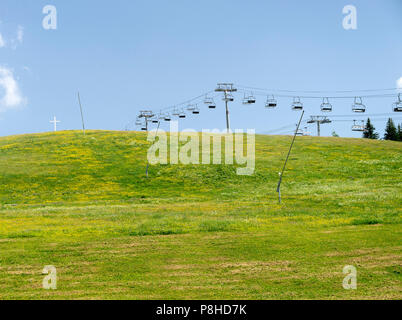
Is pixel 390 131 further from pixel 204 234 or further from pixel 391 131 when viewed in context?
pixel 204 234

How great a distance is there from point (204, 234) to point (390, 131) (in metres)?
141

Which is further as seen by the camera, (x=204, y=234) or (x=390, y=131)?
(x=390, y=131)

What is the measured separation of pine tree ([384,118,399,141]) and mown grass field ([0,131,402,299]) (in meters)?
87.4

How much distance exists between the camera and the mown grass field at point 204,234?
49.2 ft

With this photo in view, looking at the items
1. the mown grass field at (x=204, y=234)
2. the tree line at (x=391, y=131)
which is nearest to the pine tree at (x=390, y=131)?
the tree line at (x=391, y=131)

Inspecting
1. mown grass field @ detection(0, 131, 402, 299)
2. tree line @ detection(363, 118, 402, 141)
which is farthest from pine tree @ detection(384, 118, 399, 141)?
mown grass field @ detection(0, 131, 402, 299)

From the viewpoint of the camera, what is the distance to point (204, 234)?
24547mm

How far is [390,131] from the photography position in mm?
145375

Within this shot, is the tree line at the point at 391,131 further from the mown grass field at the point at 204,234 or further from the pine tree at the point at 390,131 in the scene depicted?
the mown grass field at the point at 204,234

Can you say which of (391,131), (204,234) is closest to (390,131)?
(391,131)

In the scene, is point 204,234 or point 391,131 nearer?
point 204,234

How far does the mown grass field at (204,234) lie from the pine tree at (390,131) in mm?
A: 87447

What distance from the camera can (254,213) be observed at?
3297 cm

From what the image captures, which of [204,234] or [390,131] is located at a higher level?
[390,131]
